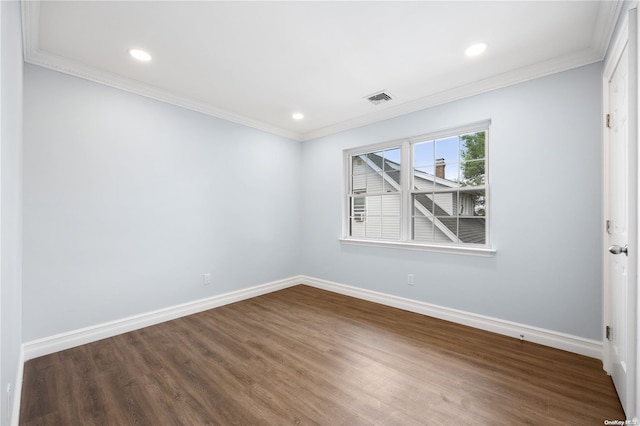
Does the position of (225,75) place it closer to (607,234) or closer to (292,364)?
(292,364)

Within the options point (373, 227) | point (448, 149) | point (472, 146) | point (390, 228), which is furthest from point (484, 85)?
point (373, 227)

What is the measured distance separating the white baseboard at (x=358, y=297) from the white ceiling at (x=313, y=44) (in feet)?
8.02

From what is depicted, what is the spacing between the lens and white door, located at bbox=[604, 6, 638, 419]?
4.93 feet

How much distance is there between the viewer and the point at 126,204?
2.93 meters

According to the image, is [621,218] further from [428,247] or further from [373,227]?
[373,227]

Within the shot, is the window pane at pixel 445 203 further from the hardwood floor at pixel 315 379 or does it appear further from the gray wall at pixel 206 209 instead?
the hardwood floor at pixel 315 379

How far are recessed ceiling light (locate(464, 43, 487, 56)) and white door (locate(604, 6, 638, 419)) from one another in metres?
0.84

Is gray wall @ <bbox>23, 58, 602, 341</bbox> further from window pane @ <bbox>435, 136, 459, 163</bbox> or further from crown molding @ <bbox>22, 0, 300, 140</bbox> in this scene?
window pane @ <bbox>435, 136, 459, 163</bbox>

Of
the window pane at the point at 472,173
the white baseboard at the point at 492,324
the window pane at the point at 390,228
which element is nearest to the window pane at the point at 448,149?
the window pane at the point at 472,173

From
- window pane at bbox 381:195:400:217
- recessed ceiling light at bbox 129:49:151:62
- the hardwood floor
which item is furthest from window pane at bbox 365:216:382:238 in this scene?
recessed ceiling light at bbox 129:49:151:62

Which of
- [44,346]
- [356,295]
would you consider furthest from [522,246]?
[44,346]

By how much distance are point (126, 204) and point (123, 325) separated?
1.26 meters

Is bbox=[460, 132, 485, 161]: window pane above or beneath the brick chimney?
above

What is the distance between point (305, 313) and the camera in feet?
11.3
